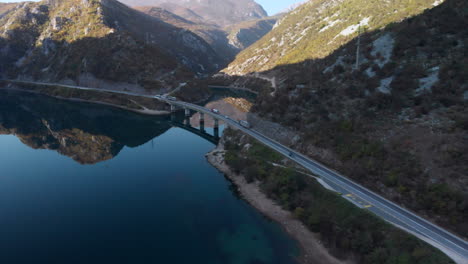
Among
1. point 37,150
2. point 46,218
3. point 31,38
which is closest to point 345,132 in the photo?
point 46,218

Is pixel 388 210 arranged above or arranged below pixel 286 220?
above

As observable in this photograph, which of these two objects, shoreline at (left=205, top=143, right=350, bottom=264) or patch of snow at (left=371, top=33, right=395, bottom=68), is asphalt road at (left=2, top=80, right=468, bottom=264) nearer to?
shoreline at (left=205, top=143, right=350, bottom=264)

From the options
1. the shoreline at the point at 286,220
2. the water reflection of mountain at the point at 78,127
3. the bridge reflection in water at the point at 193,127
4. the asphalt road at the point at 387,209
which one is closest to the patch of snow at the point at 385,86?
the asphalt road at the point at 387,209

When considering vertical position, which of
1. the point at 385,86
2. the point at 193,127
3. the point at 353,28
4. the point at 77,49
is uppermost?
the point at 353,28

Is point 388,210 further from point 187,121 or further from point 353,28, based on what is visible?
point 353,28

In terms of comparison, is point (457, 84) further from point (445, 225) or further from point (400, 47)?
point (445, 225)

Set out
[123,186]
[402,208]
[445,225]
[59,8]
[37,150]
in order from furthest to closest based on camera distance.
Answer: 1. [59,8]
2. [37,150]
3. [123,186]
4. [402,208]
5. [445,225]

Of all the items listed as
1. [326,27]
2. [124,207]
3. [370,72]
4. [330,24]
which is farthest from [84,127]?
[330,24]
